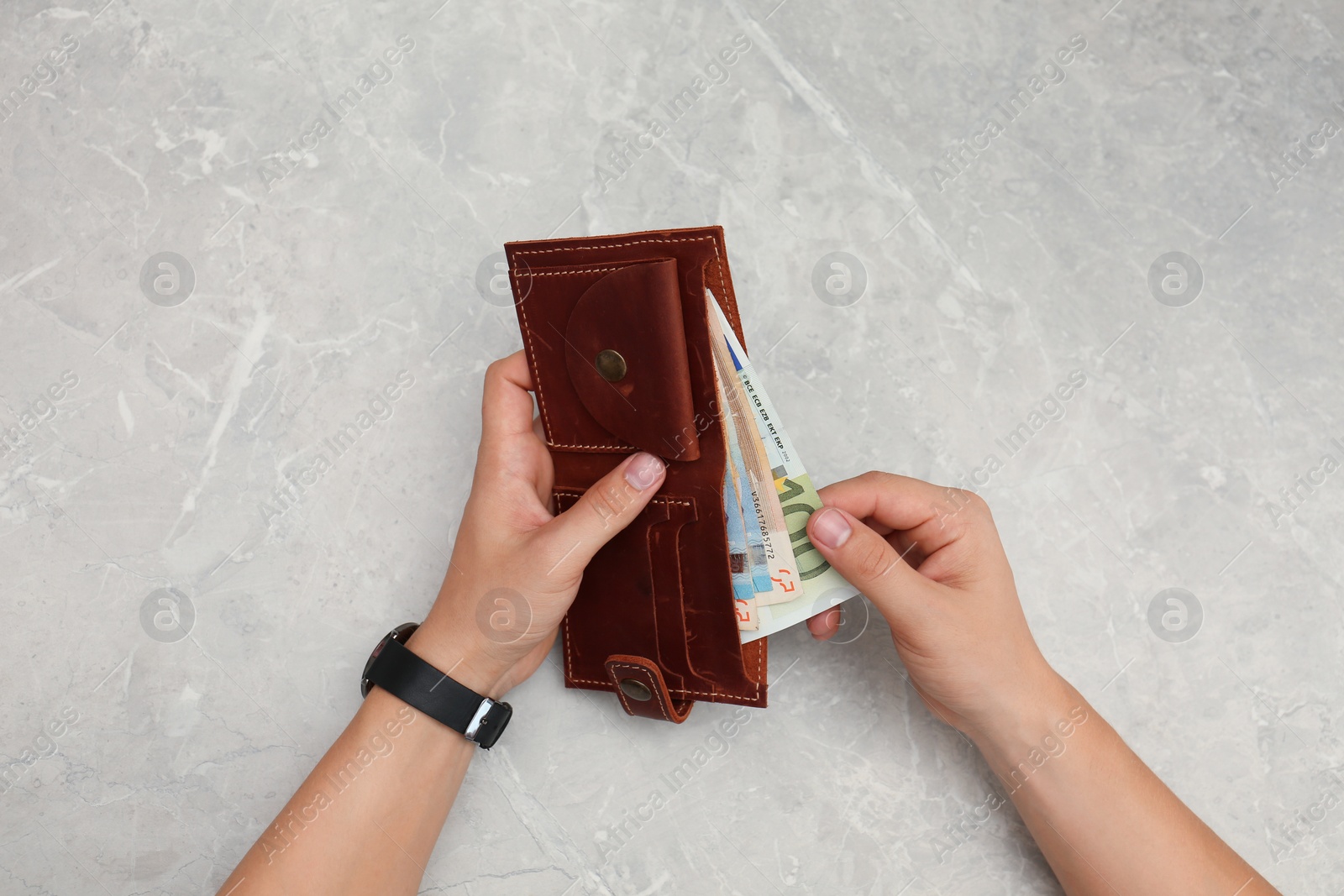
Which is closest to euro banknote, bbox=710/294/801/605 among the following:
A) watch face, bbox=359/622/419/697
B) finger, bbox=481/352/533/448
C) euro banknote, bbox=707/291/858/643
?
euro banknote, bbox=707/291/858/643

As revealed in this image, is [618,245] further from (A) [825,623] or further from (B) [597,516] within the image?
(A) [825,623]

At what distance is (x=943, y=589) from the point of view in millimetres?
1503

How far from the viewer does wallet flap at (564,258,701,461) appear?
1399 millimetres

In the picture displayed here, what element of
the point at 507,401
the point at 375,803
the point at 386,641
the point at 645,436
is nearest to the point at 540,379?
the point at 507,401

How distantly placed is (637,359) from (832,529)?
44 cm

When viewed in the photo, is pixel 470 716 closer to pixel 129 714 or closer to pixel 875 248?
pixel 129 714

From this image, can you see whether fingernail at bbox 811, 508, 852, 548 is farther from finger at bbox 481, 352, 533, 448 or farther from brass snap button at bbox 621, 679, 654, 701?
finger at bbox 481, 352, 533, 448

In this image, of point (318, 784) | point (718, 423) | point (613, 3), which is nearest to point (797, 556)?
point (718, 423)

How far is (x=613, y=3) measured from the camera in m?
1.92

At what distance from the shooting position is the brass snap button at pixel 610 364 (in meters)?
1.46

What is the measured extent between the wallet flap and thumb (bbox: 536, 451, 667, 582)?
0.05 metres

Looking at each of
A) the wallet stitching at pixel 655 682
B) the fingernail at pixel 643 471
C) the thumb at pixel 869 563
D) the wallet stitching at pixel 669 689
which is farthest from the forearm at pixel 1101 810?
the fingernail at pixel 643 471

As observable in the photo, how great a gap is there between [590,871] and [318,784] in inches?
23.7

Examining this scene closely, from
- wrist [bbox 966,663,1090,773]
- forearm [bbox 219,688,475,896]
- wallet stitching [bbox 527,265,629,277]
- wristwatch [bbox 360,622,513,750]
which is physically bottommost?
forearm [bbox 219,688,475,896]
